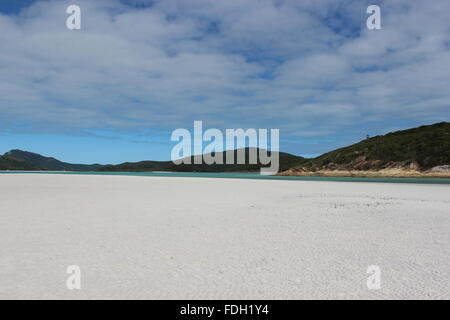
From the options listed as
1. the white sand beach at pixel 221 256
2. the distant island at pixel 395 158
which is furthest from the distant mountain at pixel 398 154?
the white sand beach at pixel 221 256

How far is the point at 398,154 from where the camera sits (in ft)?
347

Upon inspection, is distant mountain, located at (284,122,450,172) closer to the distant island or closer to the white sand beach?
the distant island

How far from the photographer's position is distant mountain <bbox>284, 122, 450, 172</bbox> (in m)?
94.9

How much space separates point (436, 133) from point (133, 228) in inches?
5025

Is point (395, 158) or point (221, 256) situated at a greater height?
point (395, 158)

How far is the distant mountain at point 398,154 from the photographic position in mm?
94875
